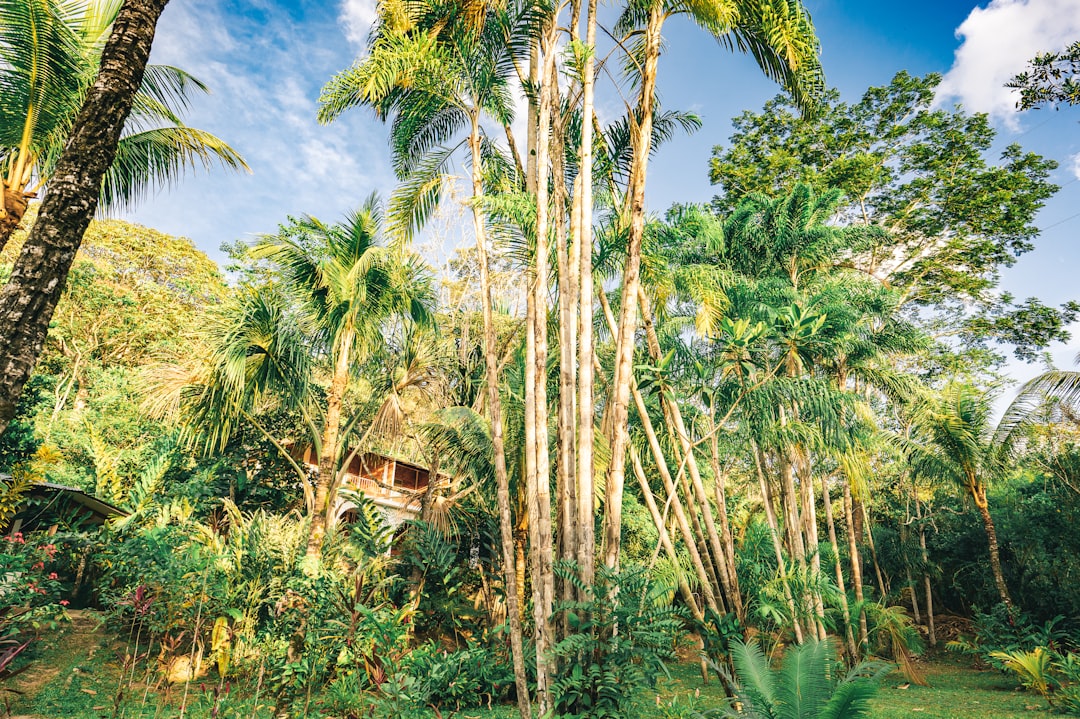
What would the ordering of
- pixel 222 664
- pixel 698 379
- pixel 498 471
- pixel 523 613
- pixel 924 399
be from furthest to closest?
pixel 924 399 < pixel 523 613 < pixel 698 379 < pixel 222 664 < pixel 498 471

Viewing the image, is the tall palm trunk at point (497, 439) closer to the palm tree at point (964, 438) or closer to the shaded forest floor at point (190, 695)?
the shaded forest floor at point (190, 695)

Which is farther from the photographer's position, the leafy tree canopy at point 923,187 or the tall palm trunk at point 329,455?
the leafy tree canopy at point 923,187

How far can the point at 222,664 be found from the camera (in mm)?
7504

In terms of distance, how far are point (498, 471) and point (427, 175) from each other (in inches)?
172

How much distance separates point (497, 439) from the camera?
249 inches

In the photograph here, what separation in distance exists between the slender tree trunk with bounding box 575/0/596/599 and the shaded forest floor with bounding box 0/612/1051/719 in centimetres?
153

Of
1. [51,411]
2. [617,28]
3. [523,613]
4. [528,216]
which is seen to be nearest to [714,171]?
[617,28]

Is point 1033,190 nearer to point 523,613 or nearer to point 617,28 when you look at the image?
point 617,28

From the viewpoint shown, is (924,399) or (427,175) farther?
(924,399)

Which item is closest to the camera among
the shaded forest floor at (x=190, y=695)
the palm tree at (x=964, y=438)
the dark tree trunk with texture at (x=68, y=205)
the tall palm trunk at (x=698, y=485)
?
the dark tree trunk with texture at (x=68, y=205)

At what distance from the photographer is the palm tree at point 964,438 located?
1362 centimetres

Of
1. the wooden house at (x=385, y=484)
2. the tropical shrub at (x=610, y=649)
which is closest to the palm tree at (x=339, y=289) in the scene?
the tropical shrub at (x=610, y=649)

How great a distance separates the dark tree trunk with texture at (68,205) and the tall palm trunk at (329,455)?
575 centimetres

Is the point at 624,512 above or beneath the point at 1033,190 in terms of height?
beneath
